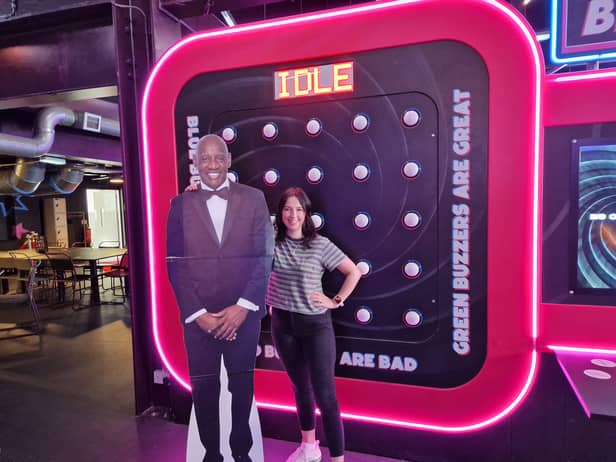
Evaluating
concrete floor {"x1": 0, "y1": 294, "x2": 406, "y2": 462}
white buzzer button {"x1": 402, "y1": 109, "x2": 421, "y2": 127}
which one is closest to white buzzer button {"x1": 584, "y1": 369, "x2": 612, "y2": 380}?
concrete floor {"x1": 0, "y1": 294, "x2": 406, "y2": 462}

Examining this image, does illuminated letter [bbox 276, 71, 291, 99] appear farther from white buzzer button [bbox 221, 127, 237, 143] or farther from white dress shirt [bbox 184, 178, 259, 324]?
white dress shirt [bbox 184, 178, 259, 324]

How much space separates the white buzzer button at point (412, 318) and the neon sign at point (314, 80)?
3.71ft

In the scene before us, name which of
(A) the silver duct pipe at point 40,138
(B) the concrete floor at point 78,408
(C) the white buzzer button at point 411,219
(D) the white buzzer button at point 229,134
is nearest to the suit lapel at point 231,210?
(D) the white buzzer button at point 229,134

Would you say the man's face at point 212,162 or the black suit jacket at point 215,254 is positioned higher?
the man's face at point 212,162

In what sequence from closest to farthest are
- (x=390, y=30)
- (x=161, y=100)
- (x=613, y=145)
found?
(x=613, y=145) < (x=390, y=30) < (x=161, y=100)

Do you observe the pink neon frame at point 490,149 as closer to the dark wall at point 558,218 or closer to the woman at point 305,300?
the dark wall at point 558,218

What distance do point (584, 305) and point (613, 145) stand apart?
718 mm

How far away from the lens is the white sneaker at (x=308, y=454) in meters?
2.06

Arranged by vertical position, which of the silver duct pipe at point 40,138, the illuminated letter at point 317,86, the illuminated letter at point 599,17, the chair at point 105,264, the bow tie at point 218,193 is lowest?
the chair at point 105,264

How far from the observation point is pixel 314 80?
207 centimetres

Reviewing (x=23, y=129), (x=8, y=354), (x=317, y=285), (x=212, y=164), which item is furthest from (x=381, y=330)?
(x=23, y=129)

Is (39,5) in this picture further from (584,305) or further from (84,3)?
(584,305)

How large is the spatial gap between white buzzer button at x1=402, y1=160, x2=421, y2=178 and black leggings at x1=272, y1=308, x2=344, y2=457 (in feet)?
2.51

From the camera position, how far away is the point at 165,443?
2389 mm
